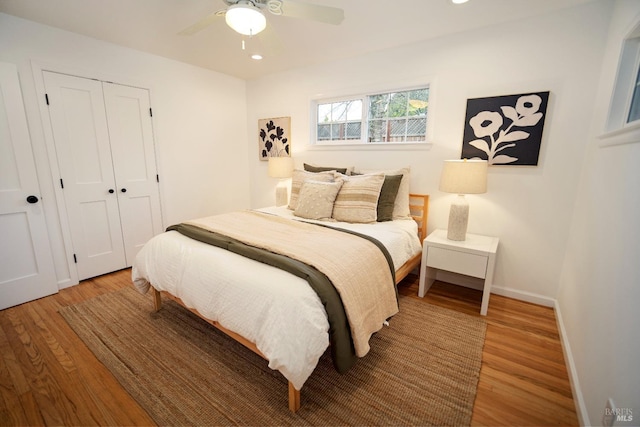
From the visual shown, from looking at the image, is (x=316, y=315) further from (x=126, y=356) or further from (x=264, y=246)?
(x=126, y=356)

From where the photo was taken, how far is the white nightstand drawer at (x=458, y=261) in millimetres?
2178

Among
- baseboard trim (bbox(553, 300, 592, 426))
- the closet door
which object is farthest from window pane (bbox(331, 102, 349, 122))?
baseboard trim (bbox(553, 300, 592, 426))

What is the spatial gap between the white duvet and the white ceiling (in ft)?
5.25

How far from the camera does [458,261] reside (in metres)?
2.27

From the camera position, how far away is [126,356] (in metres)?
1.76

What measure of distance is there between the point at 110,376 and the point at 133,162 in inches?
92.4

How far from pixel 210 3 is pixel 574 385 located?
11.5 ft

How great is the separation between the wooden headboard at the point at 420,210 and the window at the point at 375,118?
0.61 metres

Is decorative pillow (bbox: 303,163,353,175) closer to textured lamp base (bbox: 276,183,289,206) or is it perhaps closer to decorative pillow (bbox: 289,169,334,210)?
decorative pillow (bbox: 289,169,334,210)

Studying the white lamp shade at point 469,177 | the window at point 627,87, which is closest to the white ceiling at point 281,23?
the window at point 627,87

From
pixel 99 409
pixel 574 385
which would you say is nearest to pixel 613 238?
pixel 574 385

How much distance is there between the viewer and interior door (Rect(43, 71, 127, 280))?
2.55m

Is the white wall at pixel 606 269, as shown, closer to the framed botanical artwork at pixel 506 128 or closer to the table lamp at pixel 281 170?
the framed botanical artwork at pixel 506 128

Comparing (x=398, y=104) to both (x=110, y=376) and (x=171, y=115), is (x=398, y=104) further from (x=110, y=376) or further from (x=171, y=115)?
(x=110, y=376)
